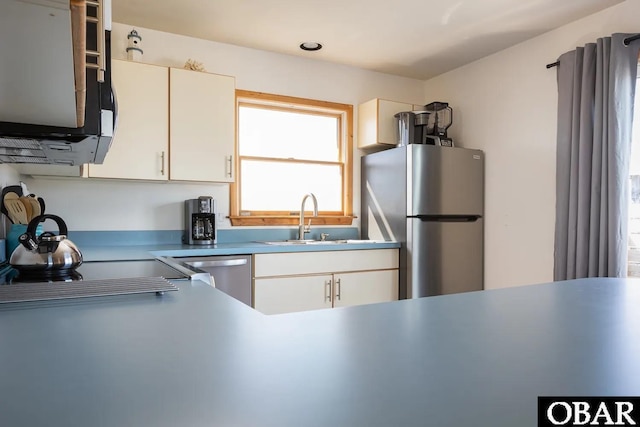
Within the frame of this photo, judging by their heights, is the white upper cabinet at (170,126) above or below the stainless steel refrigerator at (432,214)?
above

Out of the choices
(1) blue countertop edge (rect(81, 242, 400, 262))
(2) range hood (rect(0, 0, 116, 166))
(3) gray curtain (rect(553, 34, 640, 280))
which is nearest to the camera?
(2) range hood (rect(0, 0, 116, 166))

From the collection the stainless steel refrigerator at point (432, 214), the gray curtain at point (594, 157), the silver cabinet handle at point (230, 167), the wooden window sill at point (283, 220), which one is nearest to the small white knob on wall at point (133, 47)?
the silver cabinet handle at point (230, 167)

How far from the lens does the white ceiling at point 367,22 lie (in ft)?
8.82

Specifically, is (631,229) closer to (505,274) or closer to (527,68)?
(505,274)

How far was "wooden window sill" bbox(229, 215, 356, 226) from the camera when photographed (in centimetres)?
Answer: 337

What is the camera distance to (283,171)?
3600mm

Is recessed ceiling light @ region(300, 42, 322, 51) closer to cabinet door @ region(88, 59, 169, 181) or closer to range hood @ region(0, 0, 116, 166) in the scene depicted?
cabinet door @ region(88, 59, 169, 181)

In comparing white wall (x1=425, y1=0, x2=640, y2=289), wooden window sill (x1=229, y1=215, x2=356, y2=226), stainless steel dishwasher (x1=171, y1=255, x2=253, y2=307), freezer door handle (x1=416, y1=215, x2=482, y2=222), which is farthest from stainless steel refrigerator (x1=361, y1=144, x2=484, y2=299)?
stainless steel dishwasher (x1=171, y1=255, x2=253, y2=307)

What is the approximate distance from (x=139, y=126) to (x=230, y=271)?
1.10m

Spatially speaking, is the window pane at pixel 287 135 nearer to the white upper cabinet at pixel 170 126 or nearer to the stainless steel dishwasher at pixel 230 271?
the white upper cabinet at pixel 170 126

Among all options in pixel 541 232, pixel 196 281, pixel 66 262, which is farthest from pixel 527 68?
pixel 66 262

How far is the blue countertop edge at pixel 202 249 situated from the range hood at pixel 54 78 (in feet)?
2.92

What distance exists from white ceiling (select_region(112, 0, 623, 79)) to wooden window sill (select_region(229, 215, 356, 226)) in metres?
1.34

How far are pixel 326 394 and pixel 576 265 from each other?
9.15 feet
